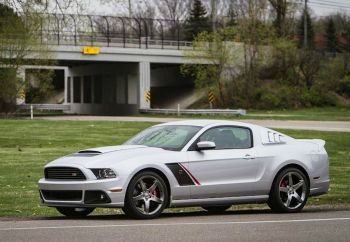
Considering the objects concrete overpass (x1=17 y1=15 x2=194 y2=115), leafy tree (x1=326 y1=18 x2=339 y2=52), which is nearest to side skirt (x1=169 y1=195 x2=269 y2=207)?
concrete overpass (x1=17 y1=15 x2=194 y2=115)

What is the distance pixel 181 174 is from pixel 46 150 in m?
14.9

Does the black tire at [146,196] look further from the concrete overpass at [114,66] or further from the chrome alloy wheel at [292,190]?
the concrete overpass at [114,66]

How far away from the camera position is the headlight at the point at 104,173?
11406 millimetres

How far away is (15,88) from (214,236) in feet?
149

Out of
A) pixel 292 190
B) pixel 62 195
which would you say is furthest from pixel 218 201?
pixel 62 195

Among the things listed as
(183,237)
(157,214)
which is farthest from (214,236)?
(157,214)

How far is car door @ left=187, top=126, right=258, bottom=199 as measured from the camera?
12219mm

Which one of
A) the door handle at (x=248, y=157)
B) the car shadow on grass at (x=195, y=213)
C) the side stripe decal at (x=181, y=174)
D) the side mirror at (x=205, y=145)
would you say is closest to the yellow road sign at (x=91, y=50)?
the car shadow on grass at (x=195, y=213)

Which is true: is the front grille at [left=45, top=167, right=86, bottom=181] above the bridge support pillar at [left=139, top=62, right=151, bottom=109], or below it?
below

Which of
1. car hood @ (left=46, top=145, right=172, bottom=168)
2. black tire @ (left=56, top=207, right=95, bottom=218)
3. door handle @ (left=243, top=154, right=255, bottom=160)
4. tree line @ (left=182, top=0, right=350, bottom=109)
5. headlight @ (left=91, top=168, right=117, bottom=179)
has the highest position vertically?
tree line @ (left=182, top=0, right=350, bottom=109)

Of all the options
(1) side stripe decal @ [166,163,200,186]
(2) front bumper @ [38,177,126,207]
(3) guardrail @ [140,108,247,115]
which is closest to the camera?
(2) front bumper @ [38,177,126,207]

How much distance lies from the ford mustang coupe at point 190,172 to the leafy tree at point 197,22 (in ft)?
227

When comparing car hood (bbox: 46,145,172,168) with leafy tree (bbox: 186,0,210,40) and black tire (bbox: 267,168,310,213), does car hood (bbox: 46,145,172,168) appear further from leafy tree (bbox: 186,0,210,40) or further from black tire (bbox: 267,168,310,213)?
leafy tree (bbox: 186,0,210,40)

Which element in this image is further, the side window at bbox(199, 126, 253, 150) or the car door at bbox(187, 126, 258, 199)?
the side window at bbox(199, 126, 253, 150)
